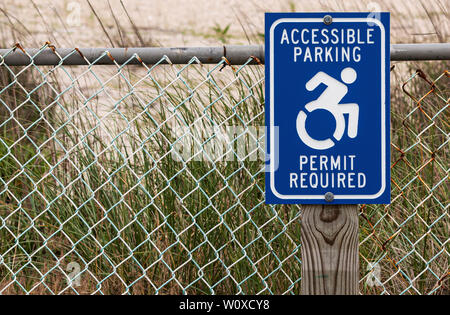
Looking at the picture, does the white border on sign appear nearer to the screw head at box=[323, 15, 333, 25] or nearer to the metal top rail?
the screw head at box=[323, 15, 333, 25]

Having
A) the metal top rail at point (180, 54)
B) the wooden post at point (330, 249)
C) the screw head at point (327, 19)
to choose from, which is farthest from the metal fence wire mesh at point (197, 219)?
the screw head at point (327, 19)

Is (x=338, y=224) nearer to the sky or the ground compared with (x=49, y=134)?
nearer to the ground

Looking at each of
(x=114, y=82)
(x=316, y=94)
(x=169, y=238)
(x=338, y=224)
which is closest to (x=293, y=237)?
(x=169, y=238)

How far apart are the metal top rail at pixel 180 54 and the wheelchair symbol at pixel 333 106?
0.35m

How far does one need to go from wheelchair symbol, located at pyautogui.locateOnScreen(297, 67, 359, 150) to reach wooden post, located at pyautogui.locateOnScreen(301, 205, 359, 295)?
189 mm

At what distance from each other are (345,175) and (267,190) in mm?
216

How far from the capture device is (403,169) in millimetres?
2926

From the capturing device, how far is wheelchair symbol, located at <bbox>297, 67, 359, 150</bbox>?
5.24 ft

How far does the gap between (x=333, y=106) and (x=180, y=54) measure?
1.85 ft

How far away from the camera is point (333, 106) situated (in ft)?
5.23

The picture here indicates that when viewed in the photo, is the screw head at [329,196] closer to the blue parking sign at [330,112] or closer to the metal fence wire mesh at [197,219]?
the blue parking sign at [330,112]
